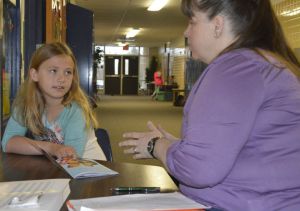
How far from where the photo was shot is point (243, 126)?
1.01 metres

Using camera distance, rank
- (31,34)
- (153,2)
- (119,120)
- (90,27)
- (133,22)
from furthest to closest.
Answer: (133,22), (153,2), (119,120), (90,27), (31,34)

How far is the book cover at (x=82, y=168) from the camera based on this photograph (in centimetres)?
149

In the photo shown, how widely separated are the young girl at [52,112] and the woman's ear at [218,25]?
3.25 ft

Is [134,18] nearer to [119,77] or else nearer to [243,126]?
[119,77]

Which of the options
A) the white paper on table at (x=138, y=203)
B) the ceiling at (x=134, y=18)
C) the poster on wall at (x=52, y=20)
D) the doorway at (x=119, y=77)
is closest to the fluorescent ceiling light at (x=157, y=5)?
the ceiling at (x=134, y=18)

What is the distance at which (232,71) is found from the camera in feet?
3.41

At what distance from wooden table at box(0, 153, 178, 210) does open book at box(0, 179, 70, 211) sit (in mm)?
34

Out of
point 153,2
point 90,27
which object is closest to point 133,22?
point 153,2

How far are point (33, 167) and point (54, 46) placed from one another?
74cm

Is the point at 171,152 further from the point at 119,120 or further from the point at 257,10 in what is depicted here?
the point at 119,120

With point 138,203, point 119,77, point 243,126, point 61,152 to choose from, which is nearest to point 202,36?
point 243,126

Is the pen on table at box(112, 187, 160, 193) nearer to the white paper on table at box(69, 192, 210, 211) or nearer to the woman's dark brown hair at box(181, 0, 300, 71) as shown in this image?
the white paper on table at box(69, 192, 210, 211)

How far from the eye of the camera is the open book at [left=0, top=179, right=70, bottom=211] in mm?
1095

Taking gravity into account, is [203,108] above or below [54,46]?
below
